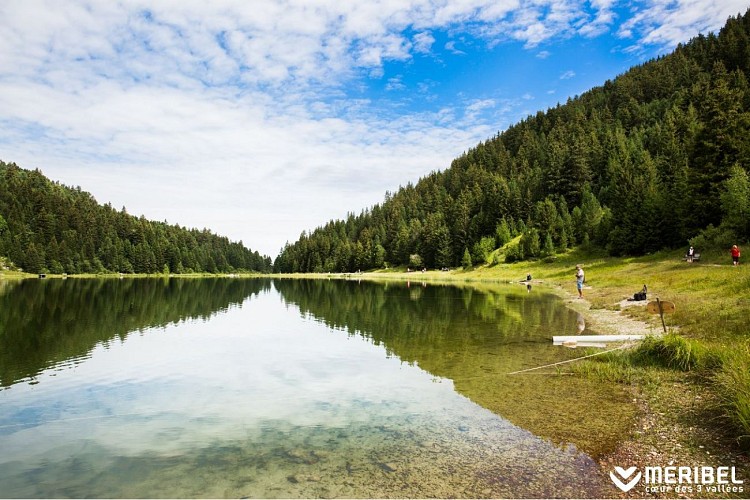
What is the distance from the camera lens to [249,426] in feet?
43.5

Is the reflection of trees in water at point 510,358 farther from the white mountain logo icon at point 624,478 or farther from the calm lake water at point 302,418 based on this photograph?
the white mountain logo icon at point 624,478

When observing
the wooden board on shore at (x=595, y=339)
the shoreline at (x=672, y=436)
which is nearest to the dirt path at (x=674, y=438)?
the shoreline at (x=672, y=436)

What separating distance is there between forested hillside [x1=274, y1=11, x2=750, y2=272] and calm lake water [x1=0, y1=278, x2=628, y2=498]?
4974 cm

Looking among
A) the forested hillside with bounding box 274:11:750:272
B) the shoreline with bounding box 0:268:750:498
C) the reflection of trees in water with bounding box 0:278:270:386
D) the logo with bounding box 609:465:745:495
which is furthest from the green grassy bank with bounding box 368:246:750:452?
the forested hillside with bounding box 274:11:750:272

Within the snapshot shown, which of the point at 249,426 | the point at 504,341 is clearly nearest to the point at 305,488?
the point at 249,426

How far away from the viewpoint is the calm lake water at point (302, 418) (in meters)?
9.49

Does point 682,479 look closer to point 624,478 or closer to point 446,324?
point 624,478

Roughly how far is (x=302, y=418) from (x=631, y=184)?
96036 millimetres

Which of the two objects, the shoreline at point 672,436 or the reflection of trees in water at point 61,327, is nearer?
the shoreline at point 672,436

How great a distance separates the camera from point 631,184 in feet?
295

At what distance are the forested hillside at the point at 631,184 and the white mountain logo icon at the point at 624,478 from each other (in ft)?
180

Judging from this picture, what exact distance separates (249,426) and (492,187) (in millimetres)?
159648

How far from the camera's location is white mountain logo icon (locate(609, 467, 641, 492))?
8.58 metres

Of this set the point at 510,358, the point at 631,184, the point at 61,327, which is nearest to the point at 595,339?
the point at 510,358
